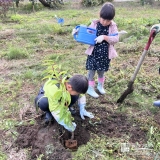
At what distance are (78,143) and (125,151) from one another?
46cm

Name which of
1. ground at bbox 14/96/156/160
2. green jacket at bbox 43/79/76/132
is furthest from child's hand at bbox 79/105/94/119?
green jacket at bbox 43/79/76/132

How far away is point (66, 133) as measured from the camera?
2.93 meters

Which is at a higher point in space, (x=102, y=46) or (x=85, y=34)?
(x=85, y=34)

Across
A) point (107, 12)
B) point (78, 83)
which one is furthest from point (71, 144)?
point (107, 12)

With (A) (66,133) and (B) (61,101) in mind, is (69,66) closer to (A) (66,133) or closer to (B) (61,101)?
(A) (66,133)

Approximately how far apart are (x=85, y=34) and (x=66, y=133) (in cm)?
120

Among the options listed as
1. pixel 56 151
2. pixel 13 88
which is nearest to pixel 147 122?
pixel 56 151

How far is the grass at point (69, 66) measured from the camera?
10.1 ft

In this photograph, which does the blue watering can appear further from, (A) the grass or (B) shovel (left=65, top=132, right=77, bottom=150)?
(B) shovel (left=65, top=132, right=77, bottom=150)

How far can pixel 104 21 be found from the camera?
333 centimetres

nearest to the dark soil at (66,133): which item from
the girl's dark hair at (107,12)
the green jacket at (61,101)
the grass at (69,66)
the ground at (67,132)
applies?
the ground at (67,132)

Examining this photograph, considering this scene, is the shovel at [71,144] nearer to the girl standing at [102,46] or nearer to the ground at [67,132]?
the ground at [67,132]

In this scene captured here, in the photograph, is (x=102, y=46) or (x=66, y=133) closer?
(x=66, y=133)

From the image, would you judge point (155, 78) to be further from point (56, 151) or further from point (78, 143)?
point (56, 151)
